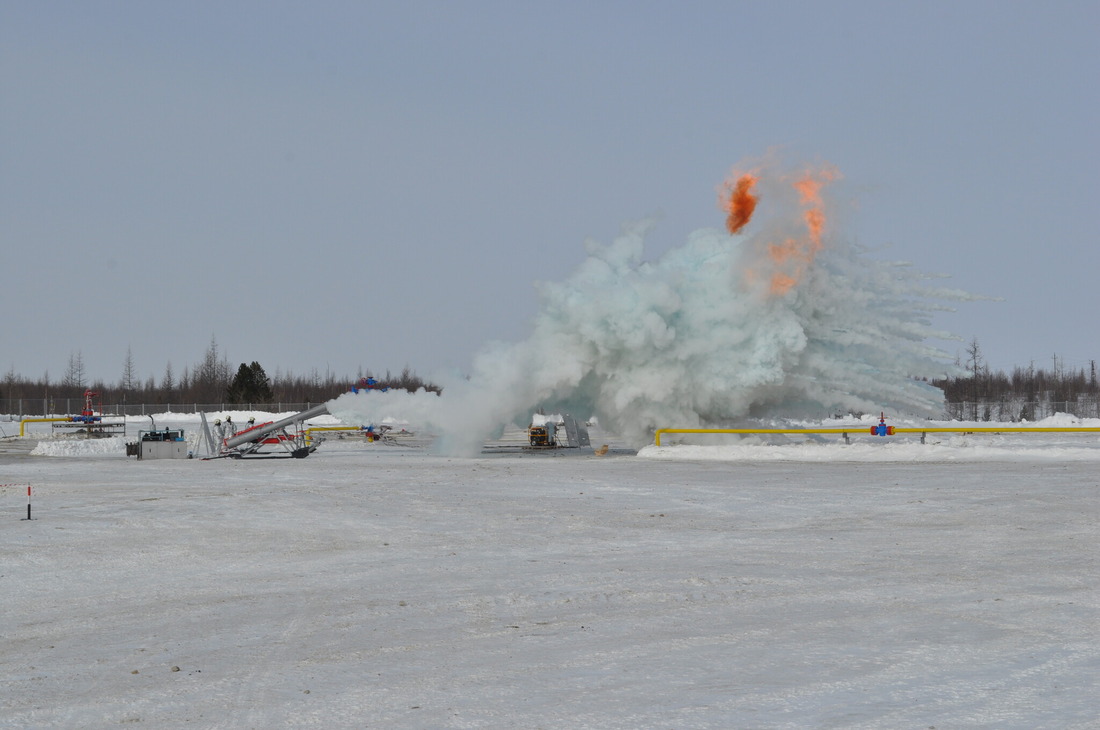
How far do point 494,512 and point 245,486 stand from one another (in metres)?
8.89

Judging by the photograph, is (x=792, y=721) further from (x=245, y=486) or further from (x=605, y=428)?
(x=605, y=428)

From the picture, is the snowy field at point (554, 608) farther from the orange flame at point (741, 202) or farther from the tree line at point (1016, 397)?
the tree line at point (1016, 397)

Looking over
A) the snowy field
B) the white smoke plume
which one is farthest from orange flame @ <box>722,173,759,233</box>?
the snowy field

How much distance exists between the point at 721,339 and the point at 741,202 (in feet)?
17.3

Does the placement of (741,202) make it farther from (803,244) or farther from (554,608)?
(554,608)

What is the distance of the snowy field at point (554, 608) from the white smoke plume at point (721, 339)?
14463mm

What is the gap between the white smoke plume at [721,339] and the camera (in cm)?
3850

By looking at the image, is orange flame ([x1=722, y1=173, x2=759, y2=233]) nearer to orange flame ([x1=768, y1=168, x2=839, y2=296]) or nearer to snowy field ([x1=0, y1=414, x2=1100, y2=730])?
orange flame ([x1=768, y1=168, x2=839, y2=296])

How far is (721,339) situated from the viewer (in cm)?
3959

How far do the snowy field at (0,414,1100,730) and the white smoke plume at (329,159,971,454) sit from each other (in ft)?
47.5

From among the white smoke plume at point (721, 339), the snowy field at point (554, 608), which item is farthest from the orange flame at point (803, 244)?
the snowy field at point (554, 608)

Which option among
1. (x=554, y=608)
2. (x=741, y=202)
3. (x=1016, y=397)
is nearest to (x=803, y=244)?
(x=741, y=202)

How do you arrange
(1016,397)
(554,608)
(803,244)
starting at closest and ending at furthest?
1. (554,608)
2. (803,244)
3. (1016,397)

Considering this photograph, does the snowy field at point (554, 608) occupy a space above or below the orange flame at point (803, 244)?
A: below
